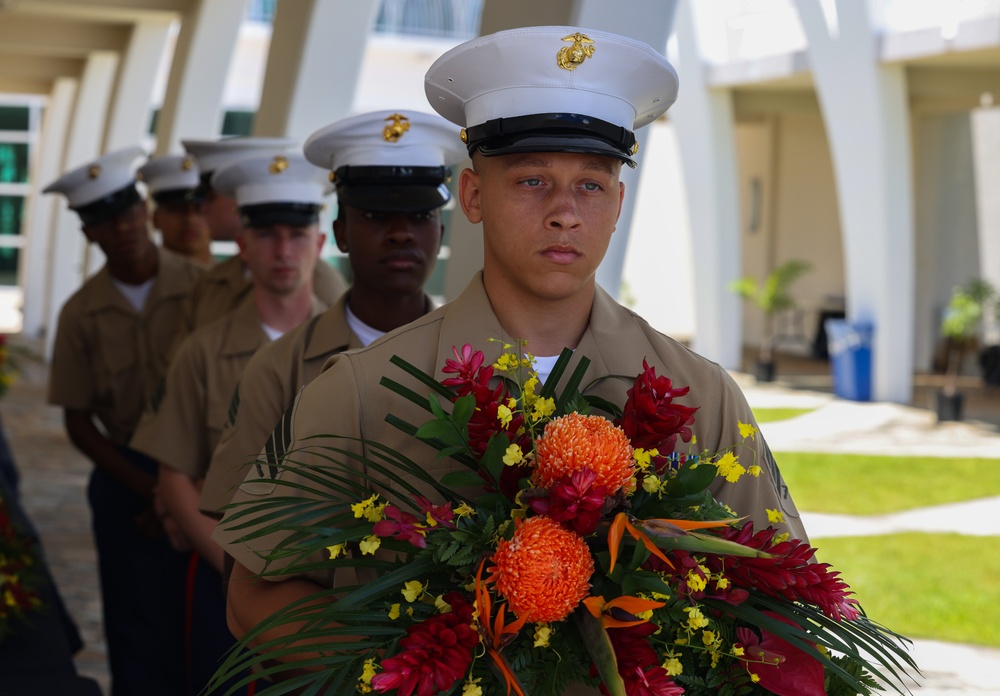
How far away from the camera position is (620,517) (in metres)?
1.22

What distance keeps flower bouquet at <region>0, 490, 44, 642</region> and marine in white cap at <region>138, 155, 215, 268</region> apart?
228 cm

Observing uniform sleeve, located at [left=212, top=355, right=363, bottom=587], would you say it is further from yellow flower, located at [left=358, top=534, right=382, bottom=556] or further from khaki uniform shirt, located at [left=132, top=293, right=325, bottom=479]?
khaki uniform shirt, located at [left=132, top=293, right=325, bottom=479]

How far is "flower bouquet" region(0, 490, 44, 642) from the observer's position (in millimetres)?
2840

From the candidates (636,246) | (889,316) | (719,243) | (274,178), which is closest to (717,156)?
(719,243)

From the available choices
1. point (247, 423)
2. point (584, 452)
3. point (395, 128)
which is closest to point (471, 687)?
point (584, 452)

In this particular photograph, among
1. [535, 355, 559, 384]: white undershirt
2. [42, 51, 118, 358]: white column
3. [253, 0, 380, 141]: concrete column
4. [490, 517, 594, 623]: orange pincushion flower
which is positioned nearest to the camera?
[490, 517, 594, 623]: orange pincushion flower

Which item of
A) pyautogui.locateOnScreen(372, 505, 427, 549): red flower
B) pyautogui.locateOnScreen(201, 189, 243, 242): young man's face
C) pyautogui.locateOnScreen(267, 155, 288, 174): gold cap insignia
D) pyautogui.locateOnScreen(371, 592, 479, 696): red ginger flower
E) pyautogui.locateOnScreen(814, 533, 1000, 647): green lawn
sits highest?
pyautogui.locateOnScreen(201, 189, 243, 242): young man's face

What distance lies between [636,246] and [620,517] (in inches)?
900

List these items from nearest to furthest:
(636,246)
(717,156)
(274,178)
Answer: (274,178), (717,156), (636,246)

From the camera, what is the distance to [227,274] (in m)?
4.13

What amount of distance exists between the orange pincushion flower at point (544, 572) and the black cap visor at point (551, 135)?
0.59 metres

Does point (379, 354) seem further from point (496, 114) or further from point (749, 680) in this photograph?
point (749, 680)

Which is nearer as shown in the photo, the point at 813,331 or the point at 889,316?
the point at 889,316

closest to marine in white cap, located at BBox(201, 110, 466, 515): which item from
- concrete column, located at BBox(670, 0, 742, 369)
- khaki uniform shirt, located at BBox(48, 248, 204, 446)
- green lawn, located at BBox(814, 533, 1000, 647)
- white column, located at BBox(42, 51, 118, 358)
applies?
khaki uniform shirt, located at BBox(48, 248, 204, 446)
